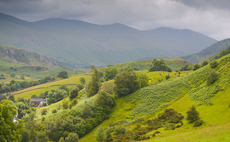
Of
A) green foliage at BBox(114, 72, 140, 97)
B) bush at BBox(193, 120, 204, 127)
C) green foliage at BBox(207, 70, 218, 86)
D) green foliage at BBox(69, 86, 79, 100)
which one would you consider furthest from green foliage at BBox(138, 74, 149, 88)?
bush at BBox(193, 120, 204, 127)

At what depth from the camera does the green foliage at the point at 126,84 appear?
8478 cm

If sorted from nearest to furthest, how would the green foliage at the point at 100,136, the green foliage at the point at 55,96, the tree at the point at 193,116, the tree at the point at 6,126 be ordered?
the tree at the point at 6,126
the tree at the point at 193,116
the green foliage at the point at 100,136
the green foliage at the point at 55,96

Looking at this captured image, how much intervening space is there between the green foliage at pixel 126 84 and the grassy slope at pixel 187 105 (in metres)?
3.89

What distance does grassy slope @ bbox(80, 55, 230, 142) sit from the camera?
34.3 metres

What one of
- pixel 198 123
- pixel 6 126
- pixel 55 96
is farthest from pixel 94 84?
pixel 55 96

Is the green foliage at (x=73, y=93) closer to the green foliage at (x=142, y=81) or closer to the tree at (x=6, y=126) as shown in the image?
the green foliage at (x=142, y=81)

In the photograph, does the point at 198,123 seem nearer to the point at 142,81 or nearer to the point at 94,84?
the point at 142,81

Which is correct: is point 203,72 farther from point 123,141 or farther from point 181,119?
point 123,141

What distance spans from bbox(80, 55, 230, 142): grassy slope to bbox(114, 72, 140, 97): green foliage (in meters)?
3.89

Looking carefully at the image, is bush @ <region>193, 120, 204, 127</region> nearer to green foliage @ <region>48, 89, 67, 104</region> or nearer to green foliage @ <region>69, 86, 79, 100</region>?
green foliage @ <region>69, 86, 79, 100</region>

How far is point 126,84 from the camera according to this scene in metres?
85.1

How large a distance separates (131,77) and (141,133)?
1750 inches

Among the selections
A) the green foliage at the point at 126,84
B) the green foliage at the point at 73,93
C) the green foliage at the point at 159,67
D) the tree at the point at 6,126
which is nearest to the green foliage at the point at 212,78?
the green foliage at the point at 126,84

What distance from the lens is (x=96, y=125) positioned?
6700 centimetres
